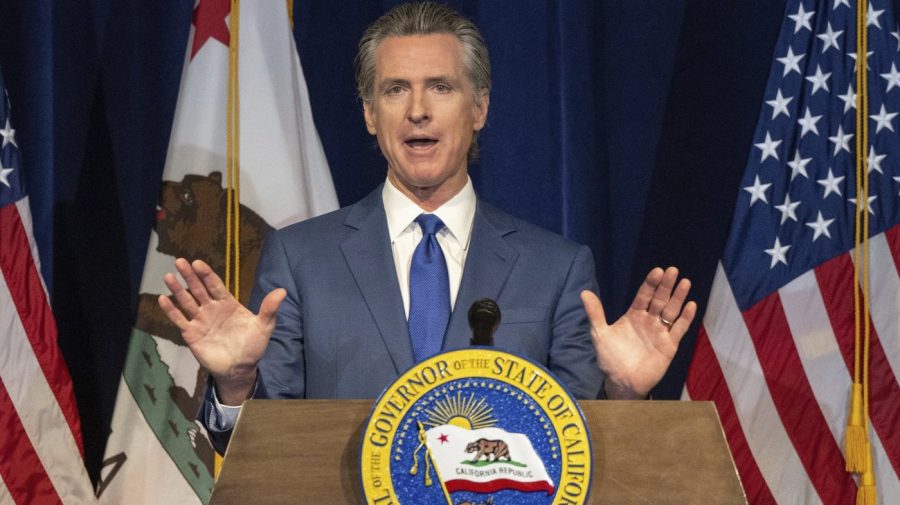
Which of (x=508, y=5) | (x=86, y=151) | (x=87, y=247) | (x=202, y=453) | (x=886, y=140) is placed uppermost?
(x=508, y=5)

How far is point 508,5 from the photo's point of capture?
3.04 metres

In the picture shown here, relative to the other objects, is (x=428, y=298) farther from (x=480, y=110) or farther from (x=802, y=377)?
(x=802, y=377)

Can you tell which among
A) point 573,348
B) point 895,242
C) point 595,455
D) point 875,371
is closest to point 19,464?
point 573,348

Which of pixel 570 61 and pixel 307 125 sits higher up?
pixel 570 61

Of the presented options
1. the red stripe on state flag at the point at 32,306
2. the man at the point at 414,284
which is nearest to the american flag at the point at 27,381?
the red stripe on state flag at the point at 32,306

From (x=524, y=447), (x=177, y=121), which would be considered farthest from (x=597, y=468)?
(x=177, y=121)

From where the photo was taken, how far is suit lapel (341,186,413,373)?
5.55 ft

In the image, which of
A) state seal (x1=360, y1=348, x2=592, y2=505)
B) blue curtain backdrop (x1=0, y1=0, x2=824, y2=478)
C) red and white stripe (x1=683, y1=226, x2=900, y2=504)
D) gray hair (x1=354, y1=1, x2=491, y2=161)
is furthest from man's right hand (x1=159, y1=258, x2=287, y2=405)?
red and white stripe (x1=683, y1=226, x2=900, y2=504)

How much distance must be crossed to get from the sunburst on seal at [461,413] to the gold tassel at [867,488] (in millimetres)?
1713

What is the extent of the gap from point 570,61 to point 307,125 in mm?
751

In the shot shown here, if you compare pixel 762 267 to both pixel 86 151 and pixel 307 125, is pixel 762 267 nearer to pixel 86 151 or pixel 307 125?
pixel 307 125

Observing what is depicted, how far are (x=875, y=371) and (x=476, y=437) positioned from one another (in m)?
1.89

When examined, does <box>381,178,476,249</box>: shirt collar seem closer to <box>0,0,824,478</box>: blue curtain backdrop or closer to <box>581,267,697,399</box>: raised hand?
<box>581,267,697,399</box>: raised hand

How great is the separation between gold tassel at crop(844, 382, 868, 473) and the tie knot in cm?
132
